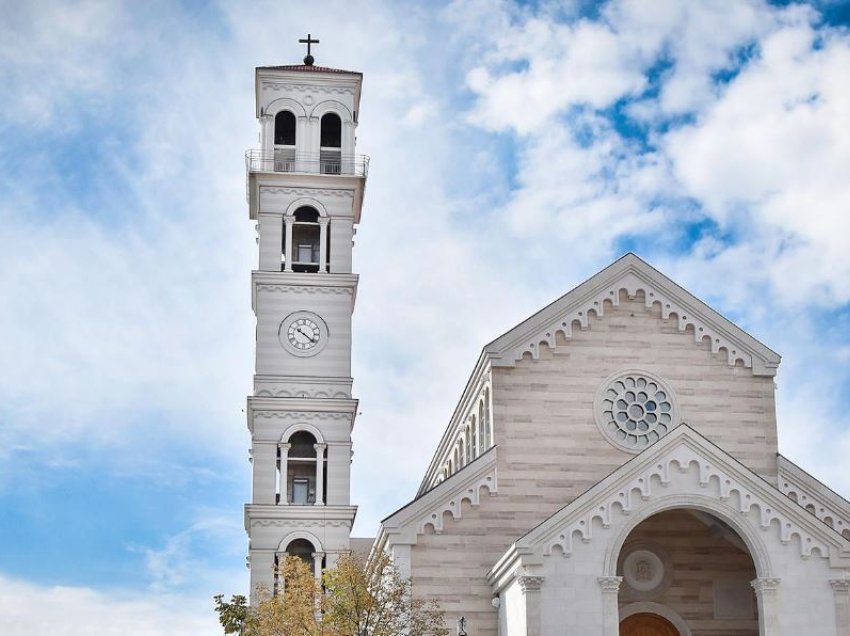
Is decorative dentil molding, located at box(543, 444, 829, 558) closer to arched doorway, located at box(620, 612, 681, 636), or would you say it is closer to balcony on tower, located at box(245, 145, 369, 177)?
arched doorway, located at box(620, 612, 681, 636)

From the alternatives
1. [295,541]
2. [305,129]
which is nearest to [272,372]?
[295,541]

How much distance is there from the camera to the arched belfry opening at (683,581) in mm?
37344

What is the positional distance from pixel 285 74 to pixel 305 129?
235 centimetres

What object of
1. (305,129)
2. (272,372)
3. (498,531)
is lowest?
(498,531)

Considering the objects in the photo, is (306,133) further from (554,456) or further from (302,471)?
(554,456)

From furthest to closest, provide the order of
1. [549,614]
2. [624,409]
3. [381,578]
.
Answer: [624,409] < [381,578] < [549,614]

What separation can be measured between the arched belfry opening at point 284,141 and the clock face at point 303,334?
20.9ft

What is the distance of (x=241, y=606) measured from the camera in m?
36.8

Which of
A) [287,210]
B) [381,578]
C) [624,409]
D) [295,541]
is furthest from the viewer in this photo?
[287,210]

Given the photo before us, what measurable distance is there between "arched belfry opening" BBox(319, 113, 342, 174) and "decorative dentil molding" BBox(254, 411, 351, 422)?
9569mm

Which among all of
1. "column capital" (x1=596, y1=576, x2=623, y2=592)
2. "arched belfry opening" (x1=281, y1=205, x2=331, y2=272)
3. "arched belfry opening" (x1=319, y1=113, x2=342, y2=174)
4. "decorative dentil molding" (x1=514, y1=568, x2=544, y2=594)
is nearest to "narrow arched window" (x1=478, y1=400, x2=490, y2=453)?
"decorative dentil molding" (x1=514, y1=568, x2=544, y2=594)

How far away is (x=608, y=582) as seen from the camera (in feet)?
106

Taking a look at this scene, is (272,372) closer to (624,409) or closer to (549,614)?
(624,409)

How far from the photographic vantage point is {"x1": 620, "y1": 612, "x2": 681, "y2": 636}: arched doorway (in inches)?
1474
